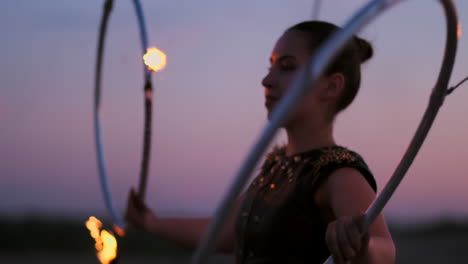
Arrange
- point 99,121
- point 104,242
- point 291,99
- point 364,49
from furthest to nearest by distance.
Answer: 1. point 99,121
2. point 104,242
3. point 364,49
4. point 291,99

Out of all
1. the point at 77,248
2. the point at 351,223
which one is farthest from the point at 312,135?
the point at 77,248

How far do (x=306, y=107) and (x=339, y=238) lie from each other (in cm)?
79

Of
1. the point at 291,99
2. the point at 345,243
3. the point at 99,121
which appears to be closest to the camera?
the point at 291,99

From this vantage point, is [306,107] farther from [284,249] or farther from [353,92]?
[284,249]

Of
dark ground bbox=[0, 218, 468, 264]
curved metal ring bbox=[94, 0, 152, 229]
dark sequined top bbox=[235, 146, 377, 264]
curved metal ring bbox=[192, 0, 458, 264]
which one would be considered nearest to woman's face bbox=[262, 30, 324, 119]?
dark sequined top bbox=[235, 146, 377, 264]

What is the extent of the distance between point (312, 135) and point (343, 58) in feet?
1.12

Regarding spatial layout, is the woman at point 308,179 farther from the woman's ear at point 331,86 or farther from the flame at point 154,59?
the flame at point 154,59

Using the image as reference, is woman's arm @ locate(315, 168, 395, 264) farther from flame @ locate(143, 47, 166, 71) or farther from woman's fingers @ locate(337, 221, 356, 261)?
flame @ locate(143, 47, 166, 71)

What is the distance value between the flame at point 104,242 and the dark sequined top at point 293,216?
0.84 meters

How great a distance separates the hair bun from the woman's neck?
1.18 ft

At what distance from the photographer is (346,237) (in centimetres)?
223

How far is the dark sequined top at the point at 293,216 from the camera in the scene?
9.11 ft

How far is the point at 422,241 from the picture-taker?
77.7ft

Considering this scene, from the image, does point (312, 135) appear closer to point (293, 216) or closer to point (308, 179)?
point (308, 179)
